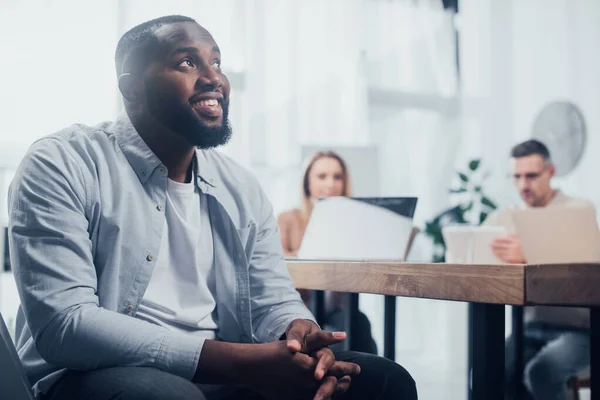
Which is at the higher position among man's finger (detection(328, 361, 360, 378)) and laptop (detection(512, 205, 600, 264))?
laptop (detection(512, 205, 600, 264))

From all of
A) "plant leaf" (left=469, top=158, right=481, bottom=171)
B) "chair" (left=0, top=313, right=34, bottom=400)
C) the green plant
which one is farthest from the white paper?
"plant leaf" (left=469, top=158, right=481, bottom=171)

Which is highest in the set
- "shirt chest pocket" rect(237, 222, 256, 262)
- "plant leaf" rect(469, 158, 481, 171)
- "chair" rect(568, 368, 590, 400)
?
"plant leaf" rect(469, 158, 481, 171)

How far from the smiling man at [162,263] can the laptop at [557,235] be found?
81 centimetres

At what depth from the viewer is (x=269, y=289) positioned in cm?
135

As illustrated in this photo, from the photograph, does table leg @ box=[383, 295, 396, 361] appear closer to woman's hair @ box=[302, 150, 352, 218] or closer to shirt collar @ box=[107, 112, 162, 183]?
shirt collar @ box=[107, 112, 162, 183]

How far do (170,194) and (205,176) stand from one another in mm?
77

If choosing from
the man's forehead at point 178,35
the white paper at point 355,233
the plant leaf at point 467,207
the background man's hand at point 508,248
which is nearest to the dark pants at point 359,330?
the white paper at point 355,233

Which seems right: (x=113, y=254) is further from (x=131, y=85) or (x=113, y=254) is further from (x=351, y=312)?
(x=351, y=312)

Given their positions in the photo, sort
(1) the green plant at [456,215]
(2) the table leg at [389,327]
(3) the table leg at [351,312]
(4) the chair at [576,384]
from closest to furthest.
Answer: (2) the table leg at [389,327] → (3) the table leg at [351,312] → (4) the chair at [576,384] → (1) the green plant at [456,215]

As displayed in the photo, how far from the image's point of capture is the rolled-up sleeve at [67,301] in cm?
102

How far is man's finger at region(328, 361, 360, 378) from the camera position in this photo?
3.59 ft

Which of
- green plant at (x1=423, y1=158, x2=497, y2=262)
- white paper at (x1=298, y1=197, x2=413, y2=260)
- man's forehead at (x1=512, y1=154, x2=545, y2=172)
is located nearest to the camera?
white paper at (x1=298, y1=197, x2=413, y2=260)

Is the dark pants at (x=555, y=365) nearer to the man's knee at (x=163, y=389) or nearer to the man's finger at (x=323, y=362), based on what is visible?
the man's finger at (x=323, y=362)

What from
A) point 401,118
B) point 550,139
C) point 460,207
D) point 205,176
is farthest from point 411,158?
point 205,176
